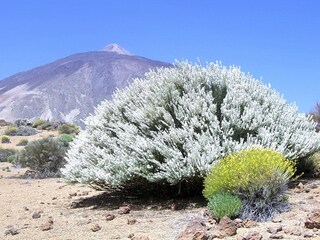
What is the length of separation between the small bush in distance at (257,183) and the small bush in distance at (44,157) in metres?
11.8

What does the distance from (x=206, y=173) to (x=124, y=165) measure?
144 centimetres

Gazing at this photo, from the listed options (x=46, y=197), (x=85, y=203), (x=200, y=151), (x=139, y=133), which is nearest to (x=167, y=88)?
(x=139, y=133)

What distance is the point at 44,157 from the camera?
1830 centimetres

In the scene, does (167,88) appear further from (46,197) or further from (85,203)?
(46,197)

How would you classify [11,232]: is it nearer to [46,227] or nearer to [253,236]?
[46,227]

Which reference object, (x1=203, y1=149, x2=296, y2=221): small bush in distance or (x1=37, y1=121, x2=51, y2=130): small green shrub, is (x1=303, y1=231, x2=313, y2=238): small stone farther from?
(x1=37, y1=121, x2=51, y2=130): small green shrub

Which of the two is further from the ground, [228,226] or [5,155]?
[228,226]

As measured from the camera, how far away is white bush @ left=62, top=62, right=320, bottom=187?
27.2ft

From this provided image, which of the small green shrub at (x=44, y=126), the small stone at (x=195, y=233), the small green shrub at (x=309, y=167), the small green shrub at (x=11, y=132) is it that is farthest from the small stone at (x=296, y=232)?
the small green shrub at (x=44, y=126)

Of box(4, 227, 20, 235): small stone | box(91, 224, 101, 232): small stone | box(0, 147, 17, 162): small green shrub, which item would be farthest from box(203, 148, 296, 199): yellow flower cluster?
box(0, 147, 17, 162): small green shrub

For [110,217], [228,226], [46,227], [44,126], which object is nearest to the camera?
[228,226]

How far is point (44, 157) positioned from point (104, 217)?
10.8m

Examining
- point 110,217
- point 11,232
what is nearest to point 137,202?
point 110,217

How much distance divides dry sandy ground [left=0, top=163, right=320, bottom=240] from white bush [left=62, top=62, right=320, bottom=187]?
1.67 feet
